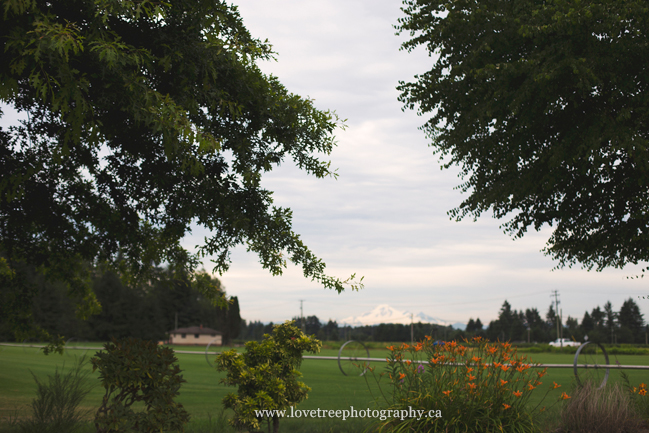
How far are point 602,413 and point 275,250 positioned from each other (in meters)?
5.65

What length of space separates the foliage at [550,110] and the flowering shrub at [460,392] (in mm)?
7951

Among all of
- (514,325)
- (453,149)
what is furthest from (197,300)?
(453,149)

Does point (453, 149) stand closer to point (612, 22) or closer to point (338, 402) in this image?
point (612, 22)

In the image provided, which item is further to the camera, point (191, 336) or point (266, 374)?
point (191, 336)

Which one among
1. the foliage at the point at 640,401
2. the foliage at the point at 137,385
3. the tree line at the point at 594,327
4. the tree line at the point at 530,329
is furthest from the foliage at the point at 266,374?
the tree line at the point at 594,327

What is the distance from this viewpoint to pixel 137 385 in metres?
5.93

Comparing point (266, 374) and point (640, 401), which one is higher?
point (266, 374)

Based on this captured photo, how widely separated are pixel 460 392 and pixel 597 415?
2200 millimetres

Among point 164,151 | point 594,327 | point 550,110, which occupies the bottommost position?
point 594,327

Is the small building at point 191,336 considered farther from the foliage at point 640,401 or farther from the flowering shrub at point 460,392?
the flowering shrub at point 460,392

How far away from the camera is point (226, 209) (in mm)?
8703

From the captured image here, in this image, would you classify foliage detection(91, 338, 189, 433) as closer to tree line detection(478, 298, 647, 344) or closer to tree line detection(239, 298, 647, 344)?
tree line detection(239, 298, 647, 344)

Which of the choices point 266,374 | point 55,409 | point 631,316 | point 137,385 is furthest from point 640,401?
point 631,316

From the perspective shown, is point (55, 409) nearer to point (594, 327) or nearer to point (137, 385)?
point (137, 385)
